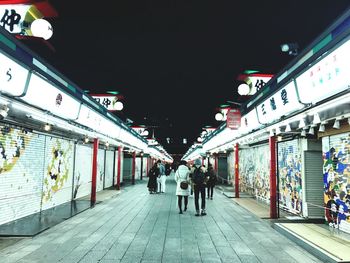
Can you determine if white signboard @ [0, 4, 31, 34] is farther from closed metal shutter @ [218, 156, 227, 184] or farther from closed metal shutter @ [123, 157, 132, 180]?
closed metal shutter @ [123, 157, 132, 180]

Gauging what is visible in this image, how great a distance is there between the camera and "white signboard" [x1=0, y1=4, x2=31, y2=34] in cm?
766

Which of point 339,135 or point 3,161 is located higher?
point 339,135

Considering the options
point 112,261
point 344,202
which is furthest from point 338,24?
point 112,261

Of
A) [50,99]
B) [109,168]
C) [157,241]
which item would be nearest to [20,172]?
[50,99]

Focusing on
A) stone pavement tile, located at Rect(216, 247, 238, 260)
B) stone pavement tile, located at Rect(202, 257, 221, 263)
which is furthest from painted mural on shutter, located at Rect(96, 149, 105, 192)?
stone pavement tile, located at Rect(202, 257, 221, 263)

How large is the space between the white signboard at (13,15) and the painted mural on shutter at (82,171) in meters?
9.41

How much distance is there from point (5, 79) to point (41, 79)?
1.64 m

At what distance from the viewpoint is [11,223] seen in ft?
31.8

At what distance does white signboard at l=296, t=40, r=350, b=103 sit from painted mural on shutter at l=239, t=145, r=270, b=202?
8.96 metres

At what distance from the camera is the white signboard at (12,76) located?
20.0 feet

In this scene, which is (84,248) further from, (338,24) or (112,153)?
(112,153)

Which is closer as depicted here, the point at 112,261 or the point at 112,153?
the point at 112,261

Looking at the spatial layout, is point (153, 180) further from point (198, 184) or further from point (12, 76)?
point (12, 76)

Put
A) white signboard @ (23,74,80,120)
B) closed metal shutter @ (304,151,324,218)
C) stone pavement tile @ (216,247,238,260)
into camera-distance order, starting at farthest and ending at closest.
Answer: closed metal shutter @ (304,151,324,218)
white signboard @ (23,74,80,120)
stone pavement tile @ (216,247,238,260)
